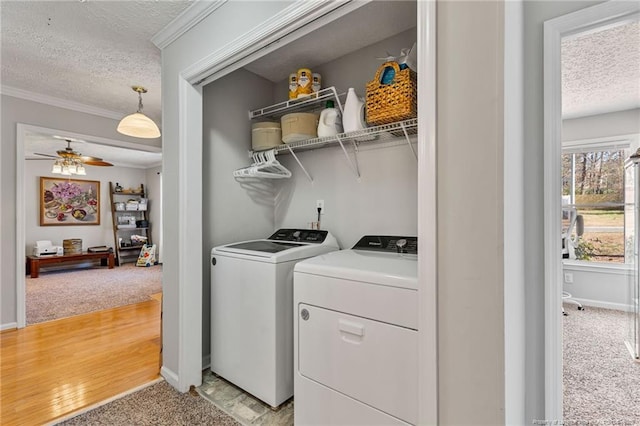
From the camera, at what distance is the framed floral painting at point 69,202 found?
612cm

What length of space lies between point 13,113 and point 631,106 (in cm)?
675

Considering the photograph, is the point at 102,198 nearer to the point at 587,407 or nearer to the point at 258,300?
the point at 258,300

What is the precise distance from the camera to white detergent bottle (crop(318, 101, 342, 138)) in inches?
79.1

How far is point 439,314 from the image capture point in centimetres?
93

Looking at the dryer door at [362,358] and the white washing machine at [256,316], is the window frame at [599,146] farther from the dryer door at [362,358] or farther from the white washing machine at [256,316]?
the white washing machine at [256,316]

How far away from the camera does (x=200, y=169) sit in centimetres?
201

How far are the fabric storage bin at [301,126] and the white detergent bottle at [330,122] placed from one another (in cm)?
15

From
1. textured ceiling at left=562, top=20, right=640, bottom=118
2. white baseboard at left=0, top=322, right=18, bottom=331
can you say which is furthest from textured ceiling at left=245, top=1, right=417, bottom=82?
white baseboard at left=0, top=322, right=18, bottom=331

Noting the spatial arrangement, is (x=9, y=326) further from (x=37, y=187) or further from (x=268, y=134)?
(x=37, y=187)

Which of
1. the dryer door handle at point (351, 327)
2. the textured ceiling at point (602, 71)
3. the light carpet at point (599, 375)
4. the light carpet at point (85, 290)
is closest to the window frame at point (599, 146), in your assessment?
the textured ceiling at point (602, 71)

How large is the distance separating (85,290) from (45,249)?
2192mm

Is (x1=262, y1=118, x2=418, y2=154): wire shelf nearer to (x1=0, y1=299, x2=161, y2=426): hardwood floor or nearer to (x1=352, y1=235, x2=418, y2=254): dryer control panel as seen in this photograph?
(x1=352, y1=235, x2=418, y2=254): dryer control panel

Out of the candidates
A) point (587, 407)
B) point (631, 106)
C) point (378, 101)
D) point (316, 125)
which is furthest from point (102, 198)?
point (631, 106)

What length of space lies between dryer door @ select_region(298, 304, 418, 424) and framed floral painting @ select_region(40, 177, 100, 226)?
7.19 metres
